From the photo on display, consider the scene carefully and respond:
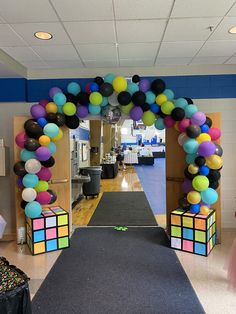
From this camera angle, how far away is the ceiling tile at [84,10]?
8.35 ft

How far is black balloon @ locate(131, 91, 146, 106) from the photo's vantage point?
158 inches

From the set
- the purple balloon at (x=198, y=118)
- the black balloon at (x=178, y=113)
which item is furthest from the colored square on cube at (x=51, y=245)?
the purple balloon at (x=198, y=118)

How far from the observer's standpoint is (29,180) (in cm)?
385

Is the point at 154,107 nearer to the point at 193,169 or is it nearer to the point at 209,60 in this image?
the point at 193,169

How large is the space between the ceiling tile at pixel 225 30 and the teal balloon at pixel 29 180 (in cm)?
317

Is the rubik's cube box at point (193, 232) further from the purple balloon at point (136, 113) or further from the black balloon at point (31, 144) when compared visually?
the black balloon at point (31, 144)

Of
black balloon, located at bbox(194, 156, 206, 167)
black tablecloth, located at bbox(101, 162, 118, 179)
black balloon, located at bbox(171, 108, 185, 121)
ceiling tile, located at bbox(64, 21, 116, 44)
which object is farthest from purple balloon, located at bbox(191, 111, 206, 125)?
black tablecloth, located at bbox(101, 162, 118, 179)

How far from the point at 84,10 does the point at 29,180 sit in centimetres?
239

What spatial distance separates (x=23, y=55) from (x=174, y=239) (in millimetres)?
3677

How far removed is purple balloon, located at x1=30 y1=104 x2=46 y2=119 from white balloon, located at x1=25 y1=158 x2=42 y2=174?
0.69 m

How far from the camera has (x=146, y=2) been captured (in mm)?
2566

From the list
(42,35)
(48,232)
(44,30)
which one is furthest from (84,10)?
(48,232)

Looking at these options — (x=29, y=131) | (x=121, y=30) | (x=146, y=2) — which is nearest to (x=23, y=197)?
(x=29, y=131)

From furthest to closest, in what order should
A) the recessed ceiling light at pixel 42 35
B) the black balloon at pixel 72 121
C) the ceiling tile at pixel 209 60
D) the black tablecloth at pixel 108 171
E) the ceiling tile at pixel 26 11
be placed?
1. the black tablecloth at pixel 108 171
2. the ceiling tile at pixel 209 60
3. the black balloon at pixel 72 121
4. the recessed ceiling light at pixel 42 35
5. the ceiling tile at pixel 26 11
